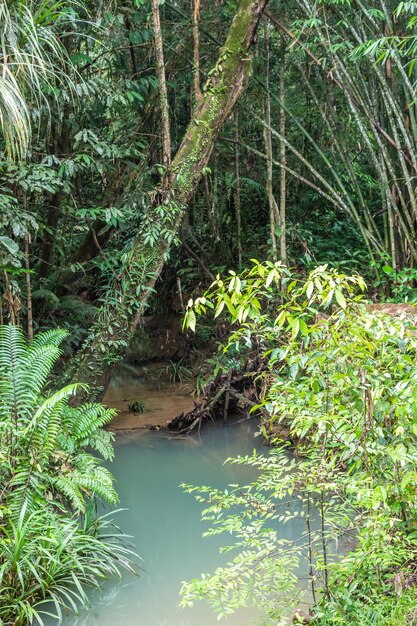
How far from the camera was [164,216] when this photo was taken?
504cm

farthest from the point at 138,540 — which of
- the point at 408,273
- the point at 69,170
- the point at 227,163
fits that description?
the point at 227,163

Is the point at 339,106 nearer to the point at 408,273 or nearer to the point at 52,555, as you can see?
the point at 408,273

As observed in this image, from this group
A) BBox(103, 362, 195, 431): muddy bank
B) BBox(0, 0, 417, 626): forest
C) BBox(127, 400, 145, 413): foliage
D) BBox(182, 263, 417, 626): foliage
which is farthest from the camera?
BBox(127, 400, 145, 413): foliage

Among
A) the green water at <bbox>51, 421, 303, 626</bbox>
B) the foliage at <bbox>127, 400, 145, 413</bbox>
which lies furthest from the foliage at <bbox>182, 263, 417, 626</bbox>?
the foliage at <bbox>127, 400, 145, 413</bbox>

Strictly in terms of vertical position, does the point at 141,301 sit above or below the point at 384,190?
below

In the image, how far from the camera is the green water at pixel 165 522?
10.0ft

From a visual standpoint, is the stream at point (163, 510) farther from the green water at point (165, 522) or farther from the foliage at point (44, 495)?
the foliage at point (44, 495)

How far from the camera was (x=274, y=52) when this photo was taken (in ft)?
23.4

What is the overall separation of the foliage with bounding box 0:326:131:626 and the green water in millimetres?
129

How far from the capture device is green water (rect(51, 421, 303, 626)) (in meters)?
3.06

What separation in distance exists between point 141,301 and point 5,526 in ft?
7.32

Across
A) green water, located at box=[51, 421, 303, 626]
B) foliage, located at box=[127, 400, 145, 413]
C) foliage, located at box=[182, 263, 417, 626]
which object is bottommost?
green water, located at box=[51, 421, 303, 626]

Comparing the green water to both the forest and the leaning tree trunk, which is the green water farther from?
the leaning tree trunk

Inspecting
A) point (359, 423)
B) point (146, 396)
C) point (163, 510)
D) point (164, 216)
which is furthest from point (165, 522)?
point (146, 396)
